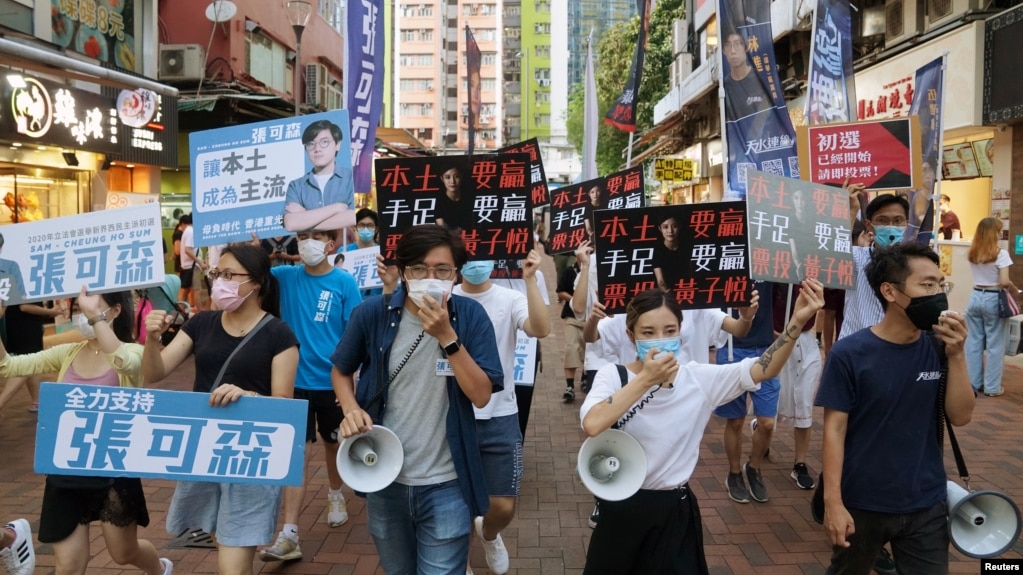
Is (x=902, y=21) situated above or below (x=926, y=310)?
above

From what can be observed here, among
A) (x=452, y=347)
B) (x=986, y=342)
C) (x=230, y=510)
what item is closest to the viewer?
(x=452, y=347)

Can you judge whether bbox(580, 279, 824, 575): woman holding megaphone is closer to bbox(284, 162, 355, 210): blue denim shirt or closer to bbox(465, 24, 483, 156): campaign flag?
bbox(284, 162, 355, 210): blue denim shirt

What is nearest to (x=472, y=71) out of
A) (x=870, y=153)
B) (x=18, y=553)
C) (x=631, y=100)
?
(x=631, y=100)

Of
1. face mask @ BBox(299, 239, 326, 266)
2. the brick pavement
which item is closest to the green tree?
the brick pavement

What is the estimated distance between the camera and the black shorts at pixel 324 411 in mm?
4707

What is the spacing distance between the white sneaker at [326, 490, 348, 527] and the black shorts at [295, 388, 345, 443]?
398 mm

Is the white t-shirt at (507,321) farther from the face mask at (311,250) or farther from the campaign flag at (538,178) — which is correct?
the campaign flag at (538,178)

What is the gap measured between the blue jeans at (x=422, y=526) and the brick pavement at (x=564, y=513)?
4.95ft

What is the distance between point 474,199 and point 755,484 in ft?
9.63

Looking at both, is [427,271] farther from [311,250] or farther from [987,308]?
[987,308]

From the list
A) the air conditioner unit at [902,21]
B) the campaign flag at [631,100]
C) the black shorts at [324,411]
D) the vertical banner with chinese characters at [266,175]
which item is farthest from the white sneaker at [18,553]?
the air conditioner unit at [902,21]

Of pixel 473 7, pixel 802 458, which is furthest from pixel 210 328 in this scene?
pixel 473 7

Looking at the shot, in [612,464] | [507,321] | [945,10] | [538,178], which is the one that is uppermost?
[945,10]

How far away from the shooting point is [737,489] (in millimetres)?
5391
